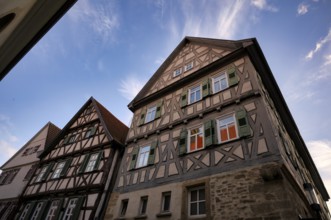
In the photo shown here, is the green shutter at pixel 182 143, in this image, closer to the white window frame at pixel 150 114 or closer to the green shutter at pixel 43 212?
the white window frame at pixel 150 114

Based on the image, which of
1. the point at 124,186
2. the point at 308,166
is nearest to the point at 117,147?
the point at 124,186

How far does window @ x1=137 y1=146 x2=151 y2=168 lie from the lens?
10076 mm

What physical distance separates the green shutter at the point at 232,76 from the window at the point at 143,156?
5134 mm

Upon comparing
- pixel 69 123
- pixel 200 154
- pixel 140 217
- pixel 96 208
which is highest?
pixel 69 123

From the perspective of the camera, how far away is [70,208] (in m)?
10.7

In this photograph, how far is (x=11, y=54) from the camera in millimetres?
4316

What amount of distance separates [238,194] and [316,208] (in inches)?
104

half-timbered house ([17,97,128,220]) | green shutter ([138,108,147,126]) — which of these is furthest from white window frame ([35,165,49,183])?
green shutter ([138,108,147,126])

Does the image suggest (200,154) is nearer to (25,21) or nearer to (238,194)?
(238,194)

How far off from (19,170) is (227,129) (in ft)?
58.5

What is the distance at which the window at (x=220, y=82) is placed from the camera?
970 cm

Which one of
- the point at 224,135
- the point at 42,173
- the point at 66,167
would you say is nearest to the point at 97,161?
the point at 66,167

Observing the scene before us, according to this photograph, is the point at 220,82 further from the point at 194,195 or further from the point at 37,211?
the point at 37,211

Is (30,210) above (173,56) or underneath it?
underneath
